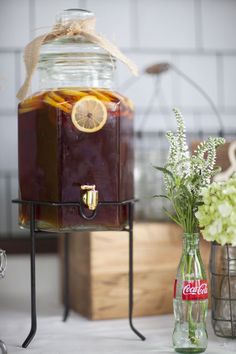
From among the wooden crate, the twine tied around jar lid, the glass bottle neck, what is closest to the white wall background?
the wooden crate

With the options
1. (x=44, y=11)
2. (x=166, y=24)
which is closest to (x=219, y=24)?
(x=166, y=24)

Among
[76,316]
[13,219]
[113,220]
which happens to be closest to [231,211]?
[113,220]

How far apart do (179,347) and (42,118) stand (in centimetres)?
45

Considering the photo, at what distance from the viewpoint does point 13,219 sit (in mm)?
1769

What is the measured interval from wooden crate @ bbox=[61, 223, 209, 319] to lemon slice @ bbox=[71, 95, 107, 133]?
1.09 ft

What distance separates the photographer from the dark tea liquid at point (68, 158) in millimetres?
1135

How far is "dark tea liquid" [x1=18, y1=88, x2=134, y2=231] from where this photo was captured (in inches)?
44.7

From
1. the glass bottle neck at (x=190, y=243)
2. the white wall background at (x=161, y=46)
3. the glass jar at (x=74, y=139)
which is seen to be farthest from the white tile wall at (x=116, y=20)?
the glass bottle neck at (x=190, y=243)

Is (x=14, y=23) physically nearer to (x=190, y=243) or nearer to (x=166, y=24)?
(x=166, y=24)

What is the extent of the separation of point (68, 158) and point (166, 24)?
2.77 ft

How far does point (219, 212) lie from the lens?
104cm

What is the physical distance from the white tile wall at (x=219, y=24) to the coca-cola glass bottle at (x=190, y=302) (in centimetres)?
91

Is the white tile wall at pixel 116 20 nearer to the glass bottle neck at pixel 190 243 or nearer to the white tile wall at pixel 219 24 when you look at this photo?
the white tile wall at pixel 219 24

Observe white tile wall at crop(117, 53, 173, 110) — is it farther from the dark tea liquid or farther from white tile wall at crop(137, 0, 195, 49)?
the dark tea liquid
